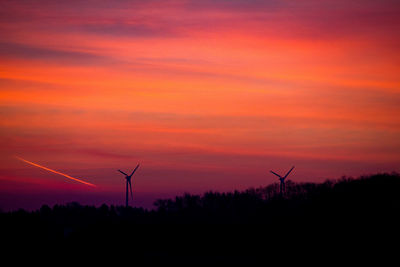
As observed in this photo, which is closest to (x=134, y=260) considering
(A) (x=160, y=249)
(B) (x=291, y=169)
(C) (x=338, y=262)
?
(A) (x=160, y=249)

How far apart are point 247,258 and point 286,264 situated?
4.44 metres

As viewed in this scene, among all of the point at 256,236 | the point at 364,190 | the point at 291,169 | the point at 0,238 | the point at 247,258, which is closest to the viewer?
the point at 247,258

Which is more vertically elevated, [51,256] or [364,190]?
[364,190]

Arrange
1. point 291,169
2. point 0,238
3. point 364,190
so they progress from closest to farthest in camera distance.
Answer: point 0,238
point 291,169
point 364,190

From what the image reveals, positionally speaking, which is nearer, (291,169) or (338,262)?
(338,262)

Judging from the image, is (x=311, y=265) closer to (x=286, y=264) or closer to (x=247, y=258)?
(x=286, y=264)

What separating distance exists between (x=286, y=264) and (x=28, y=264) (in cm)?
3196

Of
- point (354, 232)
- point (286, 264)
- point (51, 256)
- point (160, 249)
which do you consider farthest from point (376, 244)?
point (51, 256)

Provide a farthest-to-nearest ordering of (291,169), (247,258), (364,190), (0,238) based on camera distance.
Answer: (364,190) → (291,169) → (0,238) → (247,258)

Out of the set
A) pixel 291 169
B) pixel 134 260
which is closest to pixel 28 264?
pixel 134 260

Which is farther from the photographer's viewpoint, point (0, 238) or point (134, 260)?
point (0, 238)

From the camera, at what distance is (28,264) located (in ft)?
250

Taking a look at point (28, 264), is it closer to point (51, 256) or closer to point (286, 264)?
point (51, 256)

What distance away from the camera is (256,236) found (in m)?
75.8
